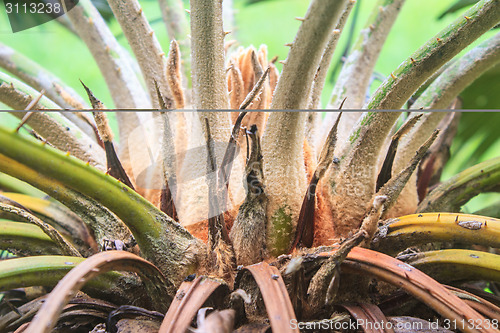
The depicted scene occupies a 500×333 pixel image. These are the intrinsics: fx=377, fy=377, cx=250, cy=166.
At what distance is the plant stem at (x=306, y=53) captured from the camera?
368 mm

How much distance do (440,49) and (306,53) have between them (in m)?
0.18

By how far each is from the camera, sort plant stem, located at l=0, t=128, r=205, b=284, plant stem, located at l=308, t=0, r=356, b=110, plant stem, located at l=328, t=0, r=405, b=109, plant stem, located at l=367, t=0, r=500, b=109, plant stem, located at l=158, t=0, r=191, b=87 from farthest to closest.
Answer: plant stem, located at l=158, t=0, r=191, b=87 → plant stem, located at l=328, t=0, r=405, b=109 → plant stem, located at l=308, t=0, r=356, b=110 → plant stem, located at l=367, t=0, r=500, b=109 → plant stem, located at l=0, t=128, r=205, b=284

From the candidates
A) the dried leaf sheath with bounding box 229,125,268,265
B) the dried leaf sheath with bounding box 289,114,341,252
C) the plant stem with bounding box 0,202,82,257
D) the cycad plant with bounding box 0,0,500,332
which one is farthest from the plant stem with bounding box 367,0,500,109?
the plant stem with bounding box 0,202,82,257

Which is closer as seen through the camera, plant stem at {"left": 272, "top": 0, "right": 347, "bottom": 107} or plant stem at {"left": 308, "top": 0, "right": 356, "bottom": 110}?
plant stem at {"left": 272, "top": 0, "right": 347, "bottom": 107}

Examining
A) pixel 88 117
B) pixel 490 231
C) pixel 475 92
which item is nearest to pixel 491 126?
pixel 475 92

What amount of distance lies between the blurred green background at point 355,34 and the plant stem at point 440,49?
0.19 feet

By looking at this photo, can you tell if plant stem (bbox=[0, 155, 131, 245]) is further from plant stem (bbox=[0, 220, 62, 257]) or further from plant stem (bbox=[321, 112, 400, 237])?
plant stem (bbox=[321, 112, 400, 237])

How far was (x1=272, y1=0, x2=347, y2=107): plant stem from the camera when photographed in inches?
14.5

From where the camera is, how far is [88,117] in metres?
0.63

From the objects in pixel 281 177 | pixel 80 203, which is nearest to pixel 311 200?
pixel 281 177

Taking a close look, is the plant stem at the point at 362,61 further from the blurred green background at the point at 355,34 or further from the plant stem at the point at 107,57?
the plant stem at the point at 107,57

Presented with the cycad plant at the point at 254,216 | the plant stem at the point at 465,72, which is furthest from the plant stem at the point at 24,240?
the plant stem at the point at 465,72

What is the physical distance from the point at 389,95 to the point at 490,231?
0.20m

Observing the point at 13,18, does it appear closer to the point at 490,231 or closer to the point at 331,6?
the point at 331,6
